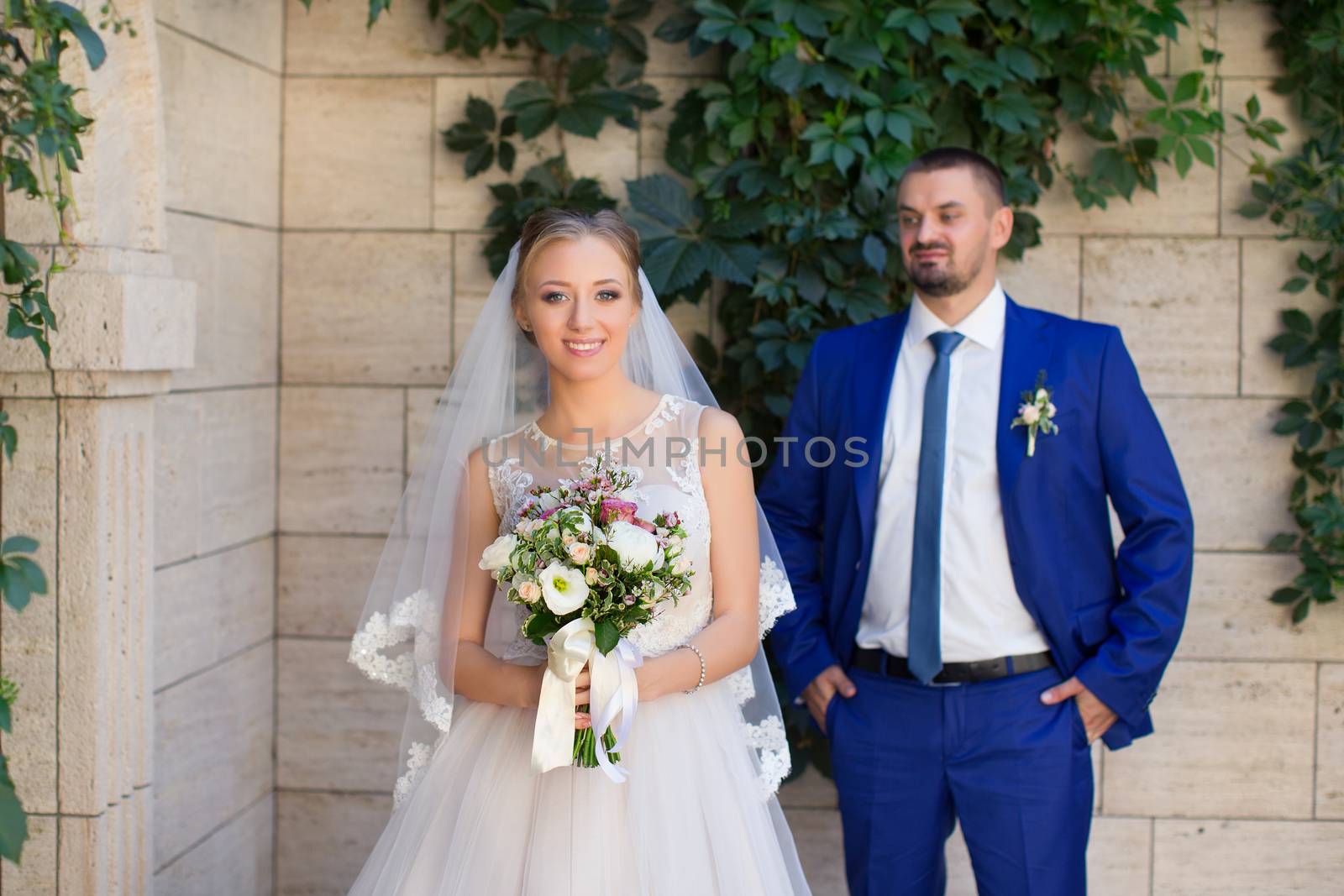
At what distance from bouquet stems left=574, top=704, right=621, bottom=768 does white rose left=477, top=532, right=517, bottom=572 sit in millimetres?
295

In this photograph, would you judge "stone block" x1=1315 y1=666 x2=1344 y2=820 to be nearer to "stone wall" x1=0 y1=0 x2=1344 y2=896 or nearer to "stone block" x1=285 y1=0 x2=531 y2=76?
"stone wall" x1=0 y1=0 x2=1344 y2=896

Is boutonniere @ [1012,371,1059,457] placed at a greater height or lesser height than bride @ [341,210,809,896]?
greater

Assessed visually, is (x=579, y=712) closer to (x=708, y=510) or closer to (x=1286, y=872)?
(x=708, y=510)

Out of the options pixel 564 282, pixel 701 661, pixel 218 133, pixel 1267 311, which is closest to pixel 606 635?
pixel 701 661

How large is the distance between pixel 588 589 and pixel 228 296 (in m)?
1.98

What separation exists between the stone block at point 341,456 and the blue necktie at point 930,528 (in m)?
1.73

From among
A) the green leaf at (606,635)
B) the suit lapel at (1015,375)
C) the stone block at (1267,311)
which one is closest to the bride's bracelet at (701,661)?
the green leaf at (606,635)

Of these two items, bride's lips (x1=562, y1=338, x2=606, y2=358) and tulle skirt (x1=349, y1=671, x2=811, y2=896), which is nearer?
tulle skirt (x1=349, y1=671, x2=811, y2=896)

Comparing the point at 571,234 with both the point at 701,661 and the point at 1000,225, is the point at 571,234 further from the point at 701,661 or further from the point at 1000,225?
the point at 1000,225

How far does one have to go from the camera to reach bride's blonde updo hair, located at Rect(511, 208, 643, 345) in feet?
8.16

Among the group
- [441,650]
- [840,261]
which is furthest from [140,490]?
[840,261]

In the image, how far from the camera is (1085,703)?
285 cm

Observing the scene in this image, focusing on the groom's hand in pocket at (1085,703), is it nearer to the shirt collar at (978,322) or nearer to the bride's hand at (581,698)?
the shirt collar at (978,322)

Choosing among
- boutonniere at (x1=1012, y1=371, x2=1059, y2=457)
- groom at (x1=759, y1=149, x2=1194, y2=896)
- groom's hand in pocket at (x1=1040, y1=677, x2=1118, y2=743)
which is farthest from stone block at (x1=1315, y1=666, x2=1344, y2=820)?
boutonniere at (x1=1012, y1=371, x2=1059, y2=457)
